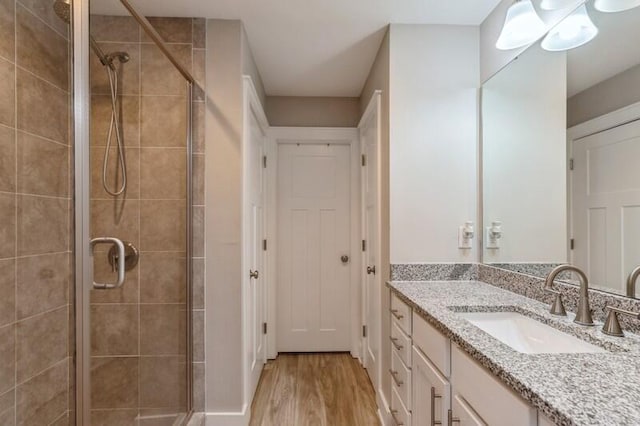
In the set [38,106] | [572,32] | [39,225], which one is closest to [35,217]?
[39,225]

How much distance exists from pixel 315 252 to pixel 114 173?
1.89m

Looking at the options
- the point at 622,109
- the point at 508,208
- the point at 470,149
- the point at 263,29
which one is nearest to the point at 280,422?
the point at 508,208

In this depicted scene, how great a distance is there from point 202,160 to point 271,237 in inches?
47.3

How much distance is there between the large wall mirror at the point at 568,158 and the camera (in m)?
1.11

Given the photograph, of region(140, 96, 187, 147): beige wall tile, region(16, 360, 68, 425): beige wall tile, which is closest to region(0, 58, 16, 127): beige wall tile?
region(140, 96, 187, 147): beige wall tile

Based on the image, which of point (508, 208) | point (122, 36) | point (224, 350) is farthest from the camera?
point (224, 350)

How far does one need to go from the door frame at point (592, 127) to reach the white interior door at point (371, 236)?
1039mm

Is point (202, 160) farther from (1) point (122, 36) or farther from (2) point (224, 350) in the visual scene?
(2) point (224, 350)

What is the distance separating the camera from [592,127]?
125cm

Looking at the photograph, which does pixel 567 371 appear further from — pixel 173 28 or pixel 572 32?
pixel 173 28

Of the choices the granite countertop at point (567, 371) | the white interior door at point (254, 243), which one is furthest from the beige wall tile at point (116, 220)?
the granite countertop at point (567, 371)

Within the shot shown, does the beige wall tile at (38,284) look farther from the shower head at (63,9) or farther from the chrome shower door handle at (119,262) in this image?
the shower head at (63,9)

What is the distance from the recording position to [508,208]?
1752 millimetres

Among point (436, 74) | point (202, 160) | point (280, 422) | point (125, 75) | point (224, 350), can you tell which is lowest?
point (280, 422)
